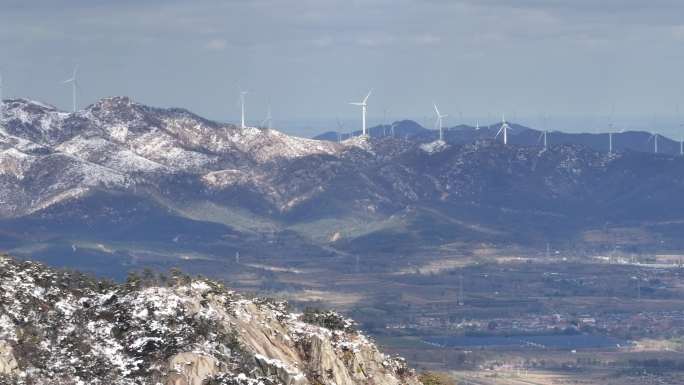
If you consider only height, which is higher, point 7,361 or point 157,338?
point 157,338

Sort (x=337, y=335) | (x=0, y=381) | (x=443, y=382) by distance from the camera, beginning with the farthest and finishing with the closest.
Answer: (x=443, y=382) → (x=337, y=335) → (x=0, y=381)

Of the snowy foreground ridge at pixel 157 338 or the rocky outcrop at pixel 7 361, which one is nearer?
the rocky outcrop at pixel 7 361

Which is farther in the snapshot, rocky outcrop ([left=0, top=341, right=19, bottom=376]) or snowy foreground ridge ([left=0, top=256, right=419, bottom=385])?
snowy foreground ridge ([left=0, top=256, right=419, bottom=385])

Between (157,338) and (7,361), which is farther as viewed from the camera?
(157,338)

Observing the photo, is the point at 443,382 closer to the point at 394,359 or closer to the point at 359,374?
the point at 394,359

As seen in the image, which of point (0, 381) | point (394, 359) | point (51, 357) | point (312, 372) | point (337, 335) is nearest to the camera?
point (0, 381)

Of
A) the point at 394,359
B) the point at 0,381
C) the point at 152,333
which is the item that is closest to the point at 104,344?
the point at 152,333

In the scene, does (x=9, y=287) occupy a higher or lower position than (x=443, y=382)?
higher

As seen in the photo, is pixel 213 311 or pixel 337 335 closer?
pixel 213 311
